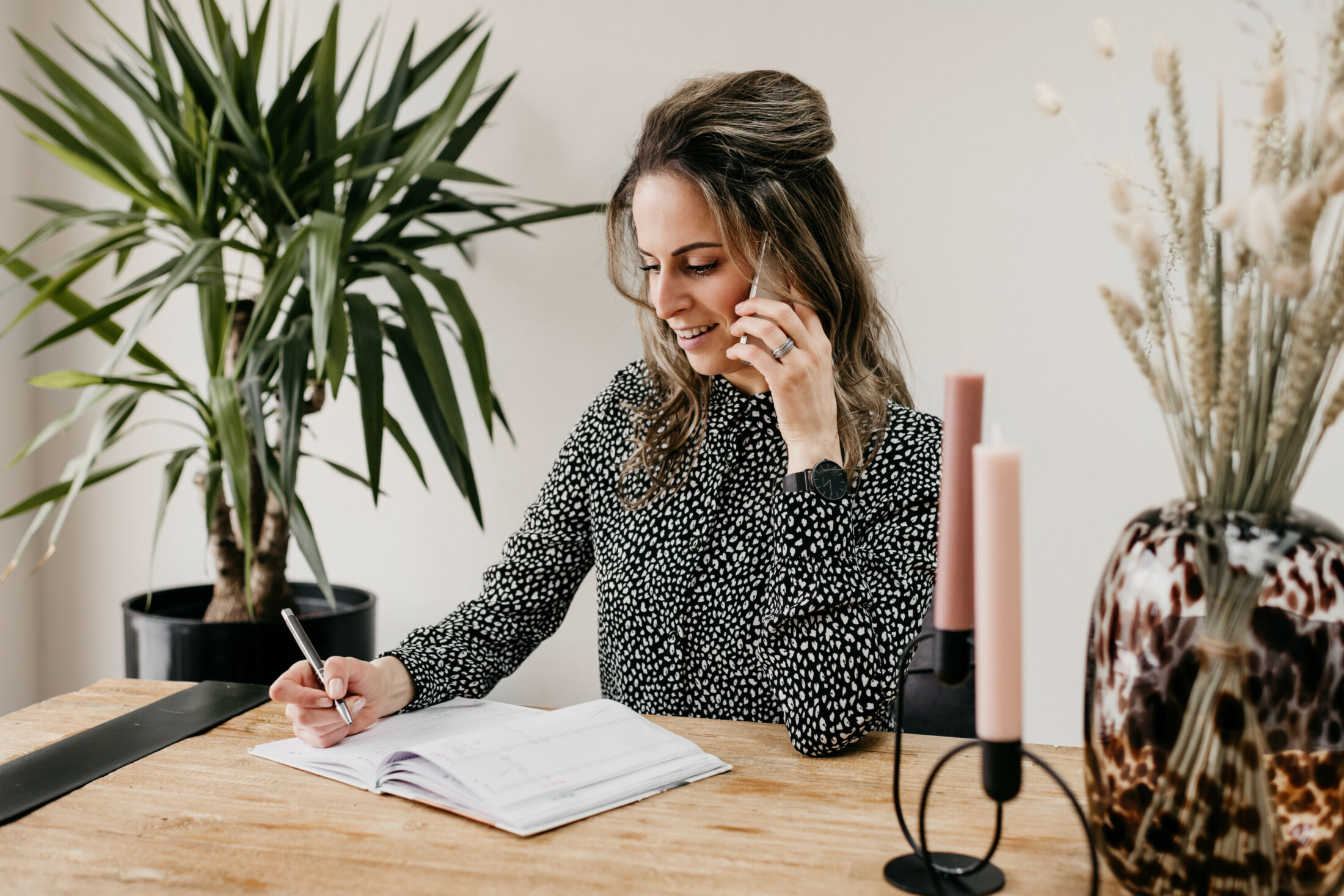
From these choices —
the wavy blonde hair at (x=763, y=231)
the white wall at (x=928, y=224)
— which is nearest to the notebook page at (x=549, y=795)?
the wavy blonde hair at (x=763, y=231)

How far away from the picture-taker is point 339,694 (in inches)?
41.9

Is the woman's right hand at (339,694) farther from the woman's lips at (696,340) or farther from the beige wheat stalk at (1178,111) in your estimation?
the beige wheat stalk at (1178,111)

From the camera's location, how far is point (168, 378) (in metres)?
2.48

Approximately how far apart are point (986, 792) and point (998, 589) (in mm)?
127

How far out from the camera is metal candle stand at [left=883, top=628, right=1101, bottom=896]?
0.60 metres

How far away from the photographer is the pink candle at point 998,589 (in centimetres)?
57

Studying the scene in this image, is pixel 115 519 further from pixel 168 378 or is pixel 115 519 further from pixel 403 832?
pixel 403 832

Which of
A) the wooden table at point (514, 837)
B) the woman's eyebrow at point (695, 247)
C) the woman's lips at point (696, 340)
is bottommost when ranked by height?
the wooden table at point (514, 837)

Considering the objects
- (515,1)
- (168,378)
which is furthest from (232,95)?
(168,378)

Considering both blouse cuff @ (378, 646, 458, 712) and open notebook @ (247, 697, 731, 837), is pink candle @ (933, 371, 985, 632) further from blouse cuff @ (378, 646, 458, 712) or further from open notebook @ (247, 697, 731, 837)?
blouse cuff @ (378, 646, 458, 712)

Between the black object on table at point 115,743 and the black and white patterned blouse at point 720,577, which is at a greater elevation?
the black and white patterned blouse at point 720,577

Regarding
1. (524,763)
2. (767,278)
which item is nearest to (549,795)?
(524,763)

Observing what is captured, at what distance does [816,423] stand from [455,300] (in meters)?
0.83

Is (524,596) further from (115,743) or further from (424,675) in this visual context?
Result: (115,743)
